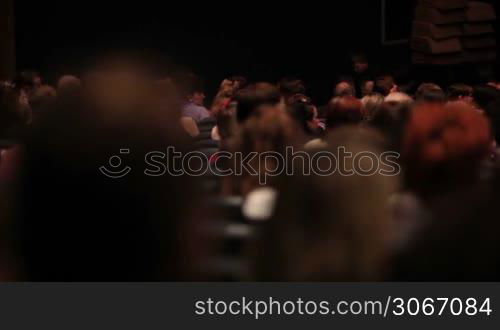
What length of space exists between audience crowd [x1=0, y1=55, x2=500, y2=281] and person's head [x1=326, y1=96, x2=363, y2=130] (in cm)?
47

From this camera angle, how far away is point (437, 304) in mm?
2627

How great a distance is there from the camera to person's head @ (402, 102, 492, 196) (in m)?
2.16

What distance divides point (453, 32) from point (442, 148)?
722 cm

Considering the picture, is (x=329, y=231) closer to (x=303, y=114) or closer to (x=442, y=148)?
(x=442, y=148)

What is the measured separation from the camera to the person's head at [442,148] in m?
2.16

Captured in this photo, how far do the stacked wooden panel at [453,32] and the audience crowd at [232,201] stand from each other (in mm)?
6443

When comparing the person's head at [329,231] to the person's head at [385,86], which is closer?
the person's head at [329,231]

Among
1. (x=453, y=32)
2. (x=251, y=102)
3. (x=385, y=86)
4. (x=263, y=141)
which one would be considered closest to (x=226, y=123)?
(x=251, y=102)

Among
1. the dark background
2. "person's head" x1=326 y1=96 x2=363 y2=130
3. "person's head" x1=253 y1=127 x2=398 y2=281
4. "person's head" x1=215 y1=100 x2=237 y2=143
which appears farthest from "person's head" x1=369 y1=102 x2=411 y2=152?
the dark background

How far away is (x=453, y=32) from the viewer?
30.0 ft

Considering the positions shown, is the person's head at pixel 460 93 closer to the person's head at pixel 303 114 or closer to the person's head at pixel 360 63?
the person's head at pixel 303 114

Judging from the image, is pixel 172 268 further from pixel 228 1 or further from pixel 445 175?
pixel 228 1

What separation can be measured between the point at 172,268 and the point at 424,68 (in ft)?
26.9

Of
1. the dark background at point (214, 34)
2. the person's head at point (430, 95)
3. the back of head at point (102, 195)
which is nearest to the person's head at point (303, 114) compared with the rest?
the person's head at point (430, 95)
